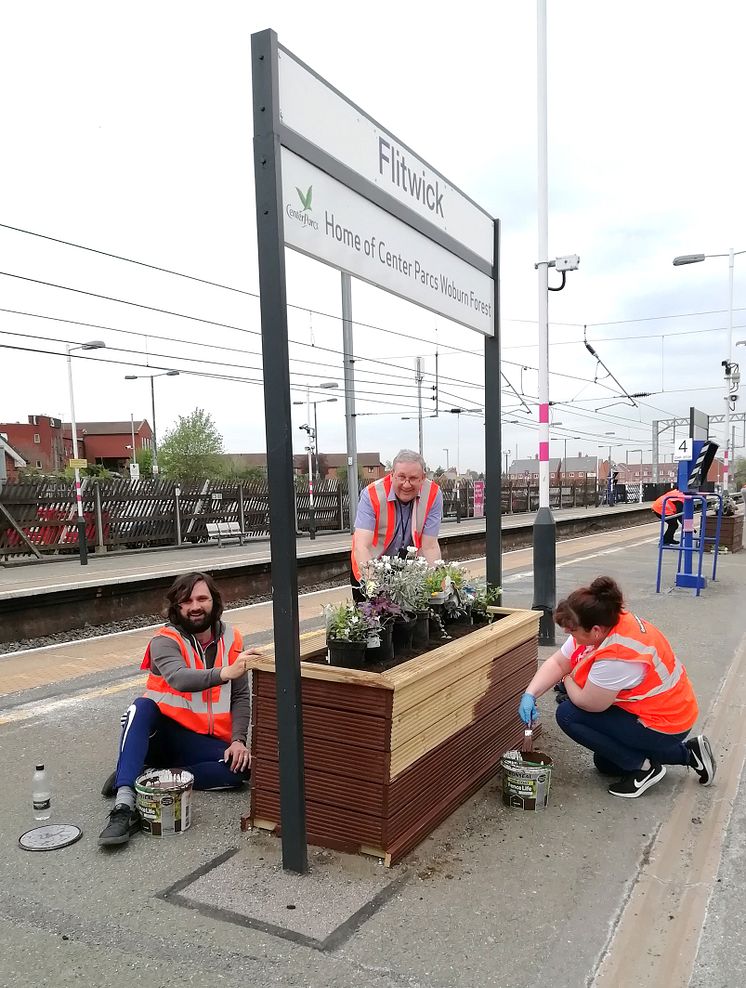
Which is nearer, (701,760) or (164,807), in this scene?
(164,807)

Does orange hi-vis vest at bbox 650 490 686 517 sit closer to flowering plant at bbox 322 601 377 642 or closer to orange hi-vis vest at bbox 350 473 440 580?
orange hi-vis vest at bbox 350 473 440 580

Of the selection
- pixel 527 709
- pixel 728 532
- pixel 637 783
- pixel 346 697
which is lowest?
pixel 728 532

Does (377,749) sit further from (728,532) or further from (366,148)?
(728,532)

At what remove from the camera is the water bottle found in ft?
11.0

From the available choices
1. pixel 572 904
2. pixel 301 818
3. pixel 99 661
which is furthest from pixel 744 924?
pixel 99 661

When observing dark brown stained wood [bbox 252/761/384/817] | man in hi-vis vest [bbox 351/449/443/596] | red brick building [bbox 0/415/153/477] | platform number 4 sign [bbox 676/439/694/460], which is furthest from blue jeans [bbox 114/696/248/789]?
red brick building [bbox 0/415/153/477]

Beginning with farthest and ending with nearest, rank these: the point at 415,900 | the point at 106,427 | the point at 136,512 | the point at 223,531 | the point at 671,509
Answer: the point at 106,427, the point at 223,531, the point at 136,512, the point at 671,509, the point at 415,900

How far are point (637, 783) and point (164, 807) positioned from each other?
90.3 inches

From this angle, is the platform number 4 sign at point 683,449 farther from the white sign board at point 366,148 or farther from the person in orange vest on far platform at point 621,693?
the person in orange vest on far platform at point 621,693

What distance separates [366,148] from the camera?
3.34 metres

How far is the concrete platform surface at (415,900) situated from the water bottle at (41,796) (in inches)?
3.5

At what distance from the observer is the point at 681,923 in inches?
103

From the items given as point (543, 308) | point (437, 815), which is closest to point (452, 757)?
point (437, 815)

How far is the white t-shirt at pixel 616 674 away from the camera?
3.57 m
